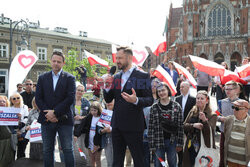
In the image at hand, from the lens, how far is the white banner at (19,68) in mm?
5910

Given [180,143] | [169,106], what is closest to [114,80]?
[169,106]

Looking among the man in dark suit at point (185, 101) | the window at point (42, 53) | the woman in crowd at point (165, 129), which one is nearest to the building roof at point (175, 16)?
the window at point (42, 53)

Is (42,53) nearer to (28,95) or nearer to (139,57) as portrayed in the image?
(139,57)

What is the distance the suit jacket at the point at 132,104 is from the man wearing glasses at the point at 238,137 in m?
1.63

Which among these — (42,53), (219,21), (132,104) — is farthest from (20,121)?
(219,21)

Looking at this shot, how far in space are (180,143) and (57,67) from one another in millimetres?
2502

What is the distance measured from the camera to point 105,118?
4.78 m

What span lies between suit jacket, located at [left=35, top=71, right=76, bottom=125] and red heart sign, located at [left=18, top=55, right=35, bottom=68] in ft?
8.33

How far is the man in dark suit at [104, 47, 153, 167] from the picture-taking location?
320 centimetres

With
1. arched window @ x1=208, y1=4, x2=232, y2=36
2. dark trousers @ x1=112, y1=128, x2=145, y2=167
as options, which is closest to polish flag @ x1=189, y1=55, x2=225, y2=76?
dark trousers @ x1=112, y1=128, x2=145, y2=167

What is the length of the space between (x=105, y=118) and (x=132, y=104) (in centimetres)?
168

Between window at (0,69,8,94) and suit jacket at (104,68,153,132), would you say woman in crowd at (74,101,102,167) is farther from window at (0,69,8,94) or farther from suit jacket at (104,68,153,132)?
window at (0,69,8,94)

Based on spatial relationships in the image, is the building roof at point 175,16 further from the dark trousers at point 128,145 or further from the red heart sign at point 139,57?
the dark trousers at point 128,145

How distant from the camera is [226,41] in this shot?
4488 centimetres
